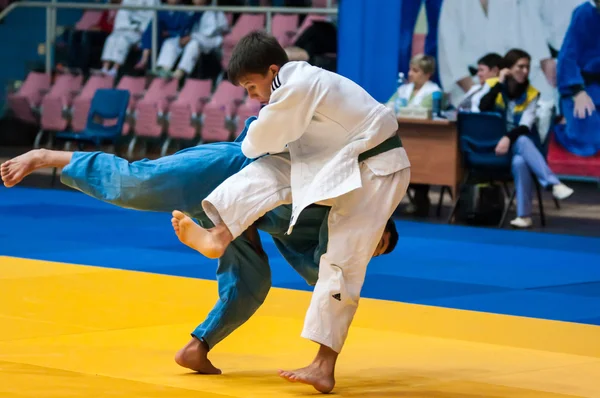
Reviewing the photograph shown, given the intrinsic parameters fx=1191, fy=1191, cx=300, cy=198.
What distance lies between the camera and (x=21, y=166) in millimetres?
4707

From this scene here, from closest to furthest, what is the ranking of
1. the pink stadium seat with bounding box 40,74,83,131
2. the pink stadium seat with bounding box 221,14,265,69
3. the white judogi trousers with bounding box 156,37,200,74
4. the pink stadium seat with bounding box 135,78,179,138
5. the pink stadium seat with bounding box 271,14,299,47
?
1. the pink stadium seat with bounding box 271,14,299,47
2. the pink stadium seat with bounding box 135,78,179,138
3. the pink stadium seat with bounding box 221,14,265,69
4. the white judogi trousers with bounding box 156,37,200,74
5. the pink stadium seat with bounding box 40,74,83,131

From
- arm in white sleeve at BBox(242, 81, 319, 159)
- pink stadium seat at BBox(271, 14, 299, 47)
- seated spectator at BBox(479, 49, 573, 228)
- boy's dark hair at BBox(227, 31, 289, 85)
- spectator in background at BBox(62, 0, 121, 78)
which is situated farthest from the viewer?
spectator in background at BBox(62, 0, 121, 78)

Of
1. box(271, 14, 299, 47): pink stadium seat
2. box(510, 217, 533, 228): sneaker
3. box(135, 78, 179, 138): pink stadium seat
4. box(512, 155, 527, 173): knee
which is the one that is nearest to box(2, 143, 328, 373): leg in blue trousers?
box(512, 155, 527, 173): knee

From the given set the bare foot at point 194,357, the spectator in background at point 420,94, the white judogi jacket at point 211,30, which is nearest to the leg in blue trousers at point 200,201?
the bare foot at point 194,357

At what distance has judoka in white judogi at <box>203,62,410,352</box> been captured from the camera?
457 cm

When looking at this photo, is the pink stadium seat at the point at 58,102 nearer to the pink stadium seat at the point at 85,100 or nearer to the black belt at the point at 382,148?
the pink stadium seat at the point at 85,100

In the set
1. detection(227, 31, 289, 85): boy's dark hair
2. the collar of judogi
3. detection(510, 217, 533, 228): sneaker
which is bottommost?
detection(510, 217, 533, 228): sneaker

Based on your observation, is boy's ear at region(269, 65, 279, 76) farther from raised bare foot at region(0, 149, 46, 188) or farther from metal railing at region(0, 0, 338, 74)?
metal railing at region(0, 0, 338, 74)

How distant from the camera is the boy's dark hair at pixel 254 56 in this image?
184 inches

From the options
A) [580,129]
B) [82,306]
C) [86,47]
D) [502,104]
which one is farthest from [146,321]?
[86,47]

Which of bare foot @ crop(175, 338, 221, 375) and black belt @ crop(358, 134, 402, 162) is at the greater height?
black belt @ crop(358, 134, 402, 162)

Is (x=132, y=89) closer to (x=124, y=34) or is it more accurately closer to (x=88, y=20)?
(x=124, y=34)

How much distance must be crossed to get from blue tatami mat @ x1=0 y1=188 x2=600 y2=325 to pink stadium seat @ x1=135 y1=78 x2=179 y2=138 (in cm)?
381

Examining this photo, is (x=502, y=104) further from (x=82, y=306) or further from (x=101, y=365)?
(x=101, y=365)
